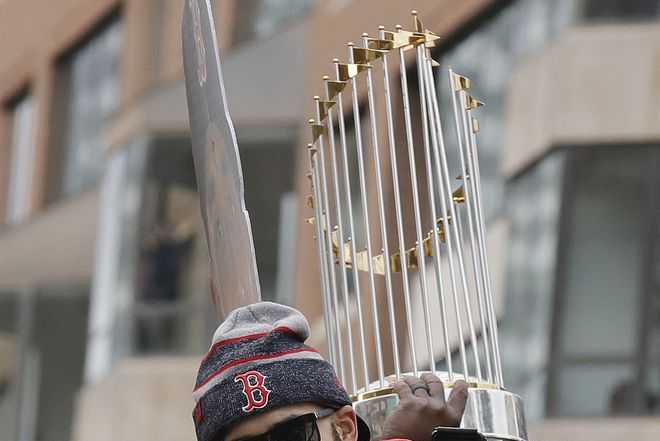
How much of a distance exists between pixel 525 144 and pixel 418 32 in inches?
448

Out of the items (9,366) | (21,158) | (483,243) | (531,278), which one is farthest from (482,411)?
(21,158)

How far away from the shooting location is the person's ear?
10.3 ft

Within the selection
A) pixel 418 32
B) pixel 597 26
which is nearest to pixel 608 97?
pixel 597 26

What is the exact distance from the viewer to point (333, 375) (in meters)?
3.18

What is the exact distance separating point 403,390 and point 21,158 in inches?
956

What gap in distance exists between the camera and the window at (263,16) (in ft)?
66.7

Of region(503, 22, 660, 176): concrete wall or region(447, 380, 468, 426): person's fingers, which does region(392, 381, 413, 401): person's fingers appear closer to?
region(447, 380, 468, 426): person's fingers

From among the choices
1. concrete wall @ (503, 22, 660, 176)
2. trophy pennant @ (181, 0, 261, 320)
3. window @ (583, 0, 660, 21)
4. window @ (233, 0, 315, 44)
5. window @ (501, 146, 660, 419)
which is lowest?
window @ (501, 146, 660, 419)

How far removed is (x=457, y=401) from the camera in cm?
335

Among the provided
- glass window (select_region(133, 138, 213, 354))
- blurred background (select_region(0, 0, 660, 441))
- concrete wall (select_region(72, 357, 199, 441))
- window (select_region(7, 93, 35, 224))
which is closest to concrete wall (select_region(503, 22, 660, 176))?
blurred background (select_region(0, 0, 660, 441))

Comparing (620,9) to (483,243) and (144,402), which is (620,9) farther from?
(483,243)

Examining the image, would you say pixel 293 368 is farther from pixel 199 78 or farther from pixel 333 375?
pixel 199 78

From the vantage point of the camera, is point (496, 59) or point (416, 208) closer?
point (416, 208)

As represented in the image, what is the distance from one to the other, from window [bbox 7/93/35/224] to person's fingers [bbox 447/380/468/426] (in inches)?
896
